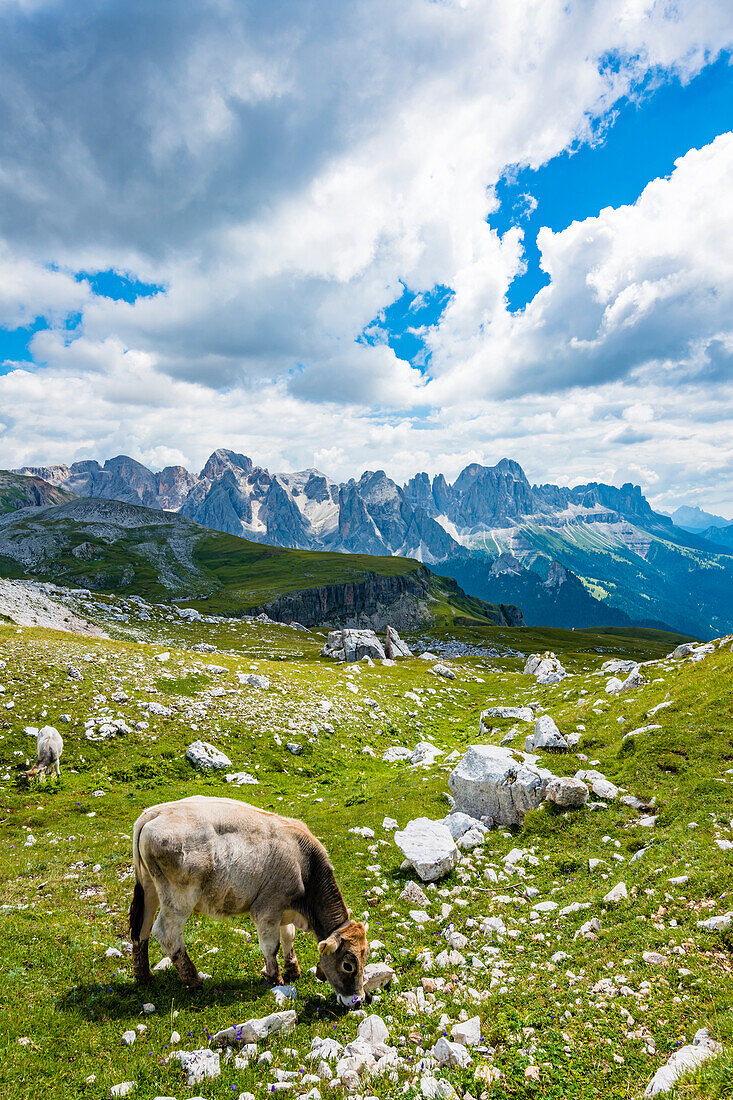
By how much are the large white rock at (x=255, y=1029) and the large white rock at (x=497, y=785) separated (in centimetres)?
1146

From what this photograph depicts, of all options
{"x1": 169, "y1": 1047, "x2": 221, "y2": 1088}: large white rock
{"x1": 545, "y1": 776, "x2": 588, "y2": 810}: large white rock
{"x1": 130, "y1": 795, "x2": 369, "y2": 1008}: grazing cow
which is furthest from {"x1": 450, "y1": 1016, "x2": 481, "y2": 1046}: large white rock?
{"x1": 545, "y1": 776, "x2": 588, "y2": 810}: large white rock

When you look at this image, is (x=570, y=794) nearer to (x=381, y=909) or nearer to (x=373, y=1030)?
(x=381, y=909)

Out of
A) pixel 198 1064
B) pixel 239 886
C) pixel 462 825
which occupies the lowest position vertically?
pixel 462 825

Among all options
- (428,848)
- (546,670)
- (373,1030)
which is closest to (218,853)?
(373,1030)

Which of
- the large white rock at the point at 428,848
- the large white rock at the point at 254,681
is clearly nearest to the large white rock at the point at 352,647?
the large white rock at the point at 254,681

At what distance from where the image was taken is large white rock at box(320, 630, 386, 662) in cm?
9894

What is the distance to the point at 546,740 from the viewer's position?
77.4 ft

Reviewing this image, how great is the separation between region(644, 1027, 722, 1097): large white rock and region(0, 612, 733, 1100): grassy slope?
0.23m

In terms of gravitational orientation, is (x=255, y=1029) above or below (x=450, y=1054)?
below

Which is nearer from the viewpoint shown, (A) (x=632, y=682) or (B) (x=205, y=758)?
(B) (x=205, y=758)

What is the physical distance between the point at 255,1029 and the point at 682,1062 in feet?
22.0

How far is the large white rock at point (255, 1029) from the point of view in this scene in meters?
8.04

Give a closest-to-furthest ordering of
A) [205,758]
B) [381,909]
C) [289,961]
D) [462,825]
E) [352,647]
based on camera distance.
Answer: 1. [289,961]
2. [381,909]
3. [462,825]
4. [205,758]
5. [352,647]

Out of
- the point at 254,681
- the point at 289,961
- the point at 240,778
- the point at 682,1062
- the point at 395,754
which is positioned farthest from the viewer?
the point at 254,681
